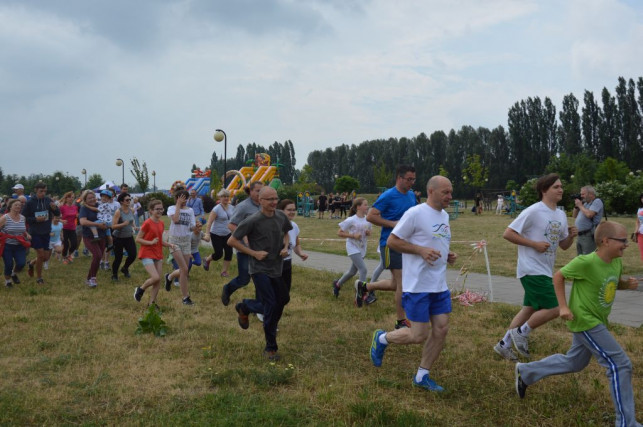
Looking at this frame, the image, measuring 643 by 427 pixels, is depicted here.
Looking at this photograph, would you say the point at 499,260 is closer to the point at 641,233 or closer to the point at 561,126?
the point at 641,233

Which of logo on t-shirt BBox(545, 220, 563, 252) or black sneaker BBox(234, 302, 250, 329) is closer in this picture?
logo on t-shirt BBox(545, 220, 563, 252)

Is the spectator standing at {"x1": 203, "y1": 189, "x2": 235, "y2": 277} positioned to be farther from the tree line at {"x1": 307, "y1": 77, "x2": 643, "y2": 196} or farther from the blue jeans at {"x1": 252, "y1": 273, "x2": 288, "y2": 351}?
the tree line at {"x1": 307, "y1": 77, "x2": 643, "y2": 196}

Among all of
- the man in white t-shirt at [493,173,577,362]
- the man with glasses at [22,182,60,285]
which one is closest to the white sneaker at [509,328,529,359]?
the man in white t-shirt at [493,173,577,362]

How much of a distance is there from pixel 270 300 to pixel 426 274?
5.99ft

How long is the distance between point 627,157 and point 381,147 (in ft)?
145

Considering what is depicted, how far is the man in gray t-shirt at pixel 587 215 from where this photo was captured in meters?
10.3

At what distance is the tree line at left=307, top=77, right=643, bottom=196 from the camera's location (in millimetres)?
63219

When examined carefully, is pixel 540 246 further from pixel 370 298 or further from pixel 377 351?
pixel 370 298

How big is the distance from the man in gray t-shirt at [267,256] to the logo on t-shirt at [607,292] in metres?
3.15

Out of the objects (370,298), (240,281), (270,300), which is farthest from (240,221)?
(370,298)

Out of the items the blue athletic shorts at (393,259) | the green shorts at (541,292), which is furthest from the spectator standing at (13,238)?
the green shorts at (541,292)

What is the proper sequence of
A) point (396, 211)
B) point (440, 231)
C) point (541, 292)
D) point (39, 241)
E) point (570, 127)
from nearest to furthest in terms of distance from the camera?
point (440, 231), point (541, 292), point (396, 211), point (39, 241), point (570, 127)

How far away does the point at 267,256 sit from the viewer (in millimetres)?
6105

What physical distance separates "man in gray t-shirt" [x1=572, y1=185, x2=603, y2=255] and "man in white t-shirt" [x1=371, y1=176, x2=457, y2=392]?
6147mm
